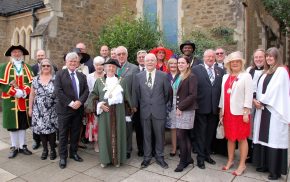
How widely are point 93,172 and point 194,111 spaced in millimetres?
1960

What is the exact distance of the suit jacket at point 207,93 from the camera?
477cm

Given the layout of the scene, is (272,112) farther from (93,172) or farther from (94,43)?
(94,43)

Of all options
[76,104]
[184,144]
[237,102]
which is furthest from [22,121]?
[237,102]

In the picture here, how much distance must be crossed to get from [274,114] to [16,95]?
177 inches

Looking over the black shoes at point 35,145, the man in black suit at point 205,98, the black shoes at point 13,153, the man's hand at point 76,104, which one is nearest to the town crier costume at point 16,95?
the black shoes at point 13,153

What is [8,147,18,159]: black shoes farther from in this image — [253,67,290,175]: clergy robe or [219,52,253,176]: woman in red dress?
[253,67,290,175]: clergy robe

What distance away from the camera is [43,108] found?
505 centimetres

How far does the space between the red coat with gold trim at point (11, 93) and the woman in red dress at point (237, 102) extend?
368 cm

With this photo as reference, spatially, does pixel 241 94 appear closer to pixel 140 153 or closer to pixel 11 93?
pixel 140 153

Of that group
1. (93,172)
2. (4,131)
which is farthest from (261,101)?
(4,131)

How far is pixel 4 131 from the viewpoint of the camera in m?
7.29

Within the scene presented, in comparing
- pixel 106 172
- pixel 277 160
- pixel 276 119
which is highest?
pixel 276 119

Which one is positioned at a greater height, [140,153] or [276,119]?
[276,119]

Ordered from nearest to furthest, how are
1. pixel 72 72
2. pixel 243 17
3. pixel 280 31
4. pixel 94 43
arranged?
pixel 72 72
pixel 243 17
pixel 94 43
pixel 280 31
